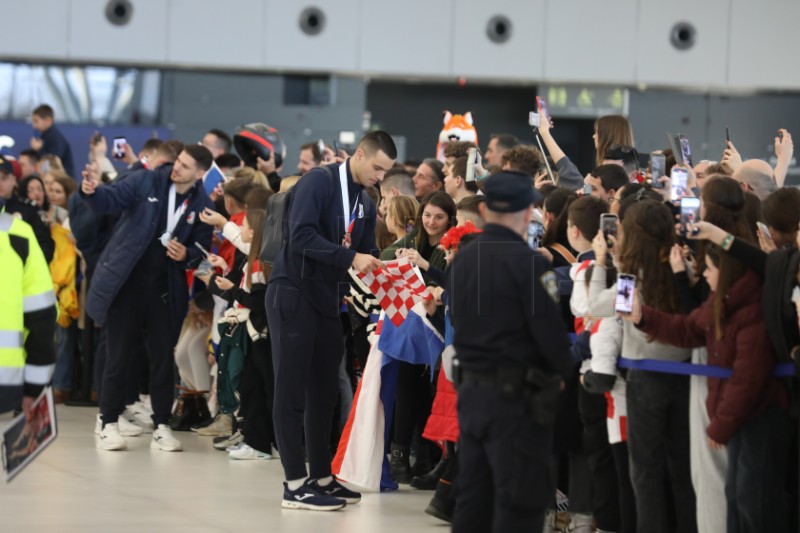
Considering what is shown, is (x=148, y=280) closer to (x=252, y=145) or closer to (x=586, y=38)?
(x=252, y=145)

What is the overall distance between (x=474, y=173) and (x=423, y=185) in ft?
4.37

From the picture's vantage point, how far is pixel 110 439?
864 cm

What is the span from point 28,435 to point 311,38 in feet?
40.4

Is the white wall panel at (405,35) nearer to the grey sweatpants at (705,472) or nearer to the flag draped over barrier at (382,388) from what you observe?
the flag draped over barrier at (382,388)

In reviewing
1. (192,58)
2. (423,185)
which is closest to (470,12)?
(192,58)

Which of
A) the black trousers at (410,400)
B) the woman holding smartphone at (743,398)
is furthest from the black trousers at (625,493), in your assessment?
the black trousers at (410,400)

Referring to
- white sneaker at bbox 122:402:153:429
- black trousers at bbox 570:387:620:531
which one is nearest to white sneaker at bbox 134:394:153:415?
white sneaker at bbox 122:402:153:429

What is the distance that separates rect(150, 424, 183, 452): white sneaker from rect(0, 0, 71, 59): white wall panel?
345 inches

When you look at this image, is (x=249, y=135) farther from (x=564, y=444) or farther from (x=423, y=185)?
(x=564, y=444)

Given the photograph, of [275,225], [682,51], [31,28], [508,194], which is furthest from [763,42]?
[508,194]

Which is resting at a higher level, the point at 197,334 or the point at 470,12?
the point at 470,12

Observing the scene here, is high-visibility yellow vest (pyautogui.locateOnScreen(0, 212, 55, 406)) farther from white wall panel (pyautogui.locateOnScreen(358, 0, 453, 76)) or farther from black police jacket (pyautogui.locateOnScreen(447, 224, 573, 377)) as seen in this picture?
white wall panel (pyautogui.locateOnScreen(358, 0, 453, 76))

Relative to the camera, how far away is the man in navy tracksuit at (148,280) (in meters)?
8.66

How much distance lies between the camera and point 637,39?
56.4 feet
